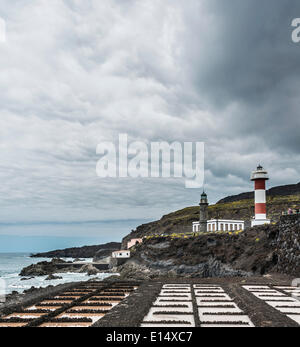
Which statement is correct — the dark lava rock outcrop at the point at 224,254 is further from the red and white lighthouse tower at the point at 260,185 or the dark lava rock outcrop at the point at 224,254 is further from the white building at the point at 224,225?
the white building at the point at 224,225

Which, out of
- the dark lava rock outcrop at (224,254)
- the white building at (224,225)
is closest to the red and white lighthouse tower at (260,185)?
the dark lava rock outcrop at (224,254)

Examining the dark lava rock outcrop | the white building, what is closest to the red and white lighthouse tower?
the dark lava rock outcrop

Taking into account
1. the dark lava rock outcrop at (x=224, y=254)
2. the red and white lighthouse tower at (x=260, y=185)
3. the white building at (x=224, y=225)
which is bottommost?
the dark lava rock outcrop at (x=224, y=254)

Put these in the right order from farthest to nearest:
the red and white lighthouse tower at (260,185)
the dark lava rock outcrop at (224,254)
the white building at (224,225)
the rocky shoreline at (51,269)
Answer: the rocky shoreline at (51,269) < the white building at (224,225) < the red and white lighthouse tower at (260,185) < the dark lava rock outcrop at (224,254)

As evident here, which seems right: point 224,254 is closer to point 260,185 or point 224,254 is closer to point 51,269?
point 260,185

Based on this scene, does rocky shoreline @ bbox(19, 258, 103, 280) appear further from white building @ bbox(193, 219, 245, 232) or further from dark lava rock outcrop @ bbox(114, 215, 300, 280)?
white building @ bbox(193, 219, 245, 232)

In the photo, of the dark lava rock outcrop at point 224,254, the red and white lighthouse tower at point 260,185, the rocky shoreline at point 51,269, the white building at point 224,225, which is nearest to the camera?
the dark lava rock outcrop at point 224,254

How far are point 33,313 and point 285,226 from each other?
23.6 meters

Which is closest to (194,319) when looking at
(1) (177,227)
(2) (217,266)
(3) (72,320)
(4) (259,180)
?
(3) (72,320)

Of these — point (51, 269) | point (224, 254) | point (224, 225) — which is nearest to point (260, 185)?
point (224, 254)

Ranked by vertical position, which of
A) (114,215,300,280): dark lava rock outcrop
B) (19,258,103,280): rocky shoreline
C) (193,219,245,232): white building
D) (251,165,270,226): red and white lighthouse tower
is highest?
(251,165,270,226): red and white lighthouse tower
